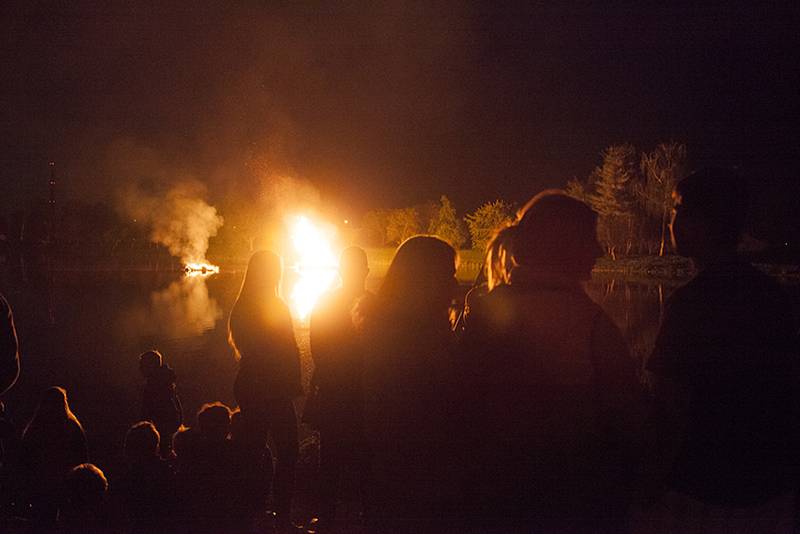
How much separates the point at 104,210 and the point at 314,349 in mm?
107580

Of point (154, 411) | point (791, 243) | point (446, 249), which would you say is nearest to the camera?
point (446, 249)

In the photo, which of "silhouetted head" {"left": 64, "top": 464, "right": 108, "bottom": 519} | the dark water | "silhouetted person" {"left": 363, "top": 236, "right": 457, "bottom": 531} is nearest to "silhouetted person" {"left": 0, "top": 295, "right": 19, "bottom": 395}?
"silhouetted head" {"left": 64, "top": 464, "right": 108, "bottom": 519}

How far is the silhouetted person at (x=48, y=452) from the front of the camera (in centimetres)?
380

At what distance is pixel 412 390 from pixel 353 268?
2033mm

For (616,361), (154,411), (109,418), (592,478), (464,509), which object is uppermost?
(616,361)

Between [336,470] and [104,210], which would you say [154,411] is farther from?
[104,210]

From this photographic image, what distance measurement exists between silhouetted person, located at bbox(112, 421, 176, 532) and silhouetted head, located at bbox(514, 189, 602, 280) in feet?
10.1

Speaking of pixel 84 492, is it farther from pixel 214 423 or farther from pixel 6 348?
pixel 6 348

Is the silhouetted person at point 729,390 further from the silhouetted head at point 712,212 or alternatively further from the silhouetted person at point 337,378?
the silhouetted person at point 337,378

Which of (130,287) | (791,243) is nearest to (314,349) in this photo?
(130,287)

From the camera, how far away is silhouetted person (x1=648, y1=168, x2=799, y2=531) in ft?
5.75

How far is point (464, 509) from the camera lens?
2.00m

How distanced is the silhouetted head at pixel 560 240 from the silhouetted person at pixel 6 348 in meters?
2.98

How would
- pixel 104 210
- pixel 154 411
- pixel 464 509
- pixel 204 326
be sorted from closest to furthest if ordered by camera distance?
pixel 464 509
pixel 154 411
pixel 204 326
pixel 104 210
